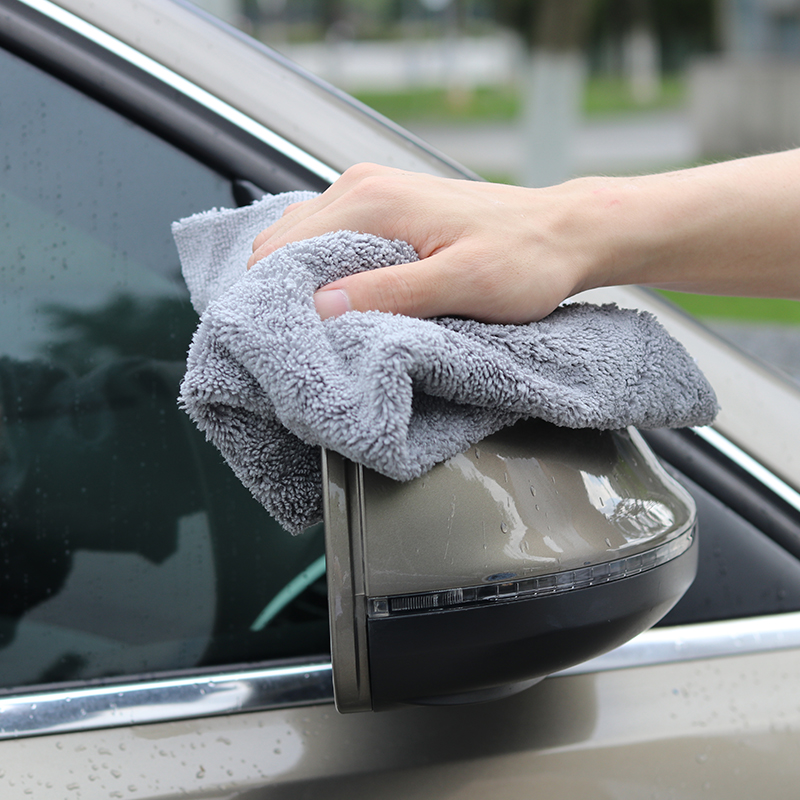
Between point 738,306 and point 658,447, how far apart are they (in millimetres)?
6417

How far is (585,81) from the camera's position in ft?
107

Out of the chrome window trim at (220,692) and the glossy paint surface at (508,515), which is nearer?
the glossy paint surface at (508,515)

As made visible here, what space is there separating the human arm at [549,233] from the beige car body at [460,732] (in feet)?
0.93

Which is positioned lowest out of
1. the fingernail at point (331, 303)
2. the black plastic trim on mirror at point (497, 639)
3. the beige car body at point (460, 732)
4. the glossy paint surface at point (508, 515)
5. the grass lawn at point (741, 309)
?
the grass lawn at point (741, 309)

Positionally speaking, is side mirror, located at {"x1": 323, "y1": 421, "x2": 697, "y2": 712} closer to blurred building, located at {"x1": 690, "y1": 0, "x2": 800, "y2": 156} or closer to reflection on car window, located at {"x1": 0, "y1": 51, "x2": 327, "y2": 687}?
reflection on car window, located at {"x1": 0, "y1": 51, "x2": 327, "y2": 687}

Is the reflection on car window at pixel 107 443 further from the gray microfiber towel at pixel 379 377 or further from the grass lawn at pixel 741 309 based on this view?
the grass lawn at pixel 741 309

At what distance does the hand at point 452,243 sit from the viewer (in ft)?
2.72

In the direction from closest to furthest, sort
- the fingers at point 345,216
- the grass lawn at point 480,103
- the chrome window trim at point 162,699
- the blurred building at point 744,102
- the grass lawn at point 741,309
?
the fingers at point 345,216 < the chrome window trim at point 162,699 < the grass lawn at point 741,309 < the blurred building at point 744,102 < the grass lawn at point 480,103

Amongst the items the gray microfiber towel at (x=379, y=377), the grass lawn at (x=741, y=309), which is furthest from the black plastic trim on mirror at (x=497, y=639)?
the grass lawn at (x=741, y=309)

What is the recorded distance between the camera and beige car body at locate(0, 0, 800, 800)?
0.97 metres

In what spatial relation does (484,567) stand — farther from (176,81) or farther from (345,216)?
(176,81)

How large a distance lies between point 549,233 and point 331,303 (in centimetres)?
25

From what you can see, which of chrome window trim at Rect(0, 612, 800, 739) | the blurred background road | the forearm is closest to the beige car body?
chrome window trim at Rect(0, 612, 800, 739)

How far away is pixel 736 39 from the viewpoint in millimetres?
15148
